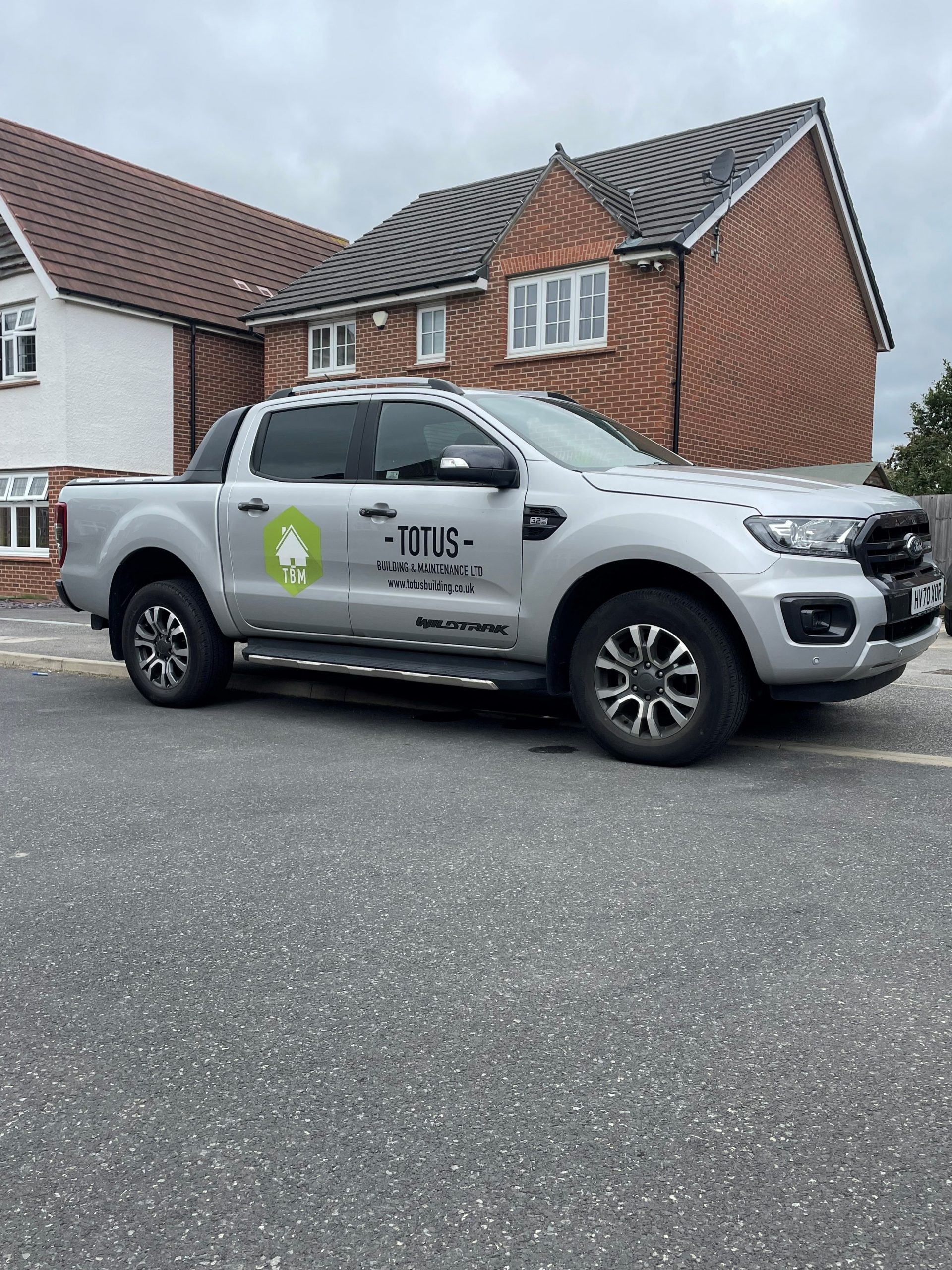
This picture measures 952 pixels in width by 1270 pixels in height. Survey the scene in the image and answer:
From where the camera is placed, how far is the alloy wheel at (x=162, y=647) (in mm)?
7426

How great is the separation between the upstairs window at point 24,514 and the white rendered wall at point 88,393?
290 mm

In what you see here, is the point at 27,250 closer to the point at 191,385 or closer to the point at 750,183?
the point at 191,385

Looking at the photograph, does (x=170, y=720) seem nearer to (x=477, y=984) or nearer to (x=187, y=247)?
(x=477, y=984)

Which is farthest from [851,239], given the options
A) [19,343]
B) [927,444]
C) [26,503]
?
[927,444]

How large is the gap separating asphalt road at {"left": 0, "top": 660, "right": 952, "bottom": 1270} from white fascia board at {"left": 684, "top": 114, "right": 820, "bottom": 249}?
12442 mm

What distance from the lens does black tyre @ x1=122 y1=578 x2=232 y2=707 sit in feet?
24.0

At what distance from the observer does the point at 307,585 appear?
22.5 feet

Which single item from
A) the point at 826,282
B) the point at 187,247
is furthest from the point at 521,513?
the point at 187,247

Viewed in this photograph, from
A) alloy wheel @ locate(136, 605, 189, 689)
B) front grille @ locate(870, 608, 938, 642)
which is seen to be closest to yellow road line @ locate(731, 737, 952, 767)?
front grille @ locate(870, 608, 938, 642)

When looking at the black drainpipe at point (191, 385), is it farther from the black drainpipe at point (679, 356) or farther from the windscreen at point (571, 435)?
the windscreen at point (571, 435)

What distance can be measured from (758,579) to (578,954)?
2625 mm

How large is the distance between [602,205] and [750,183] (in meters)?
2.78

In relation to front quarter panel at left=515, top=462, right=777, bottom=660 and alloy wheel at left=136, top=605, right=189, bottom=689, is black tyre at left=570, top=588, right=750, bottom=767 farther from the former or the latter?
alloy wheel at left=136, top=605, right=189, bottom=689

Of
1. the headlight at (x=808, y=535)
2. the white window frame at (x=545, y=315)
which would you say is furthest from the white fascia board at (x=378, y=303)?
the headlight at (x=808, y=535)
